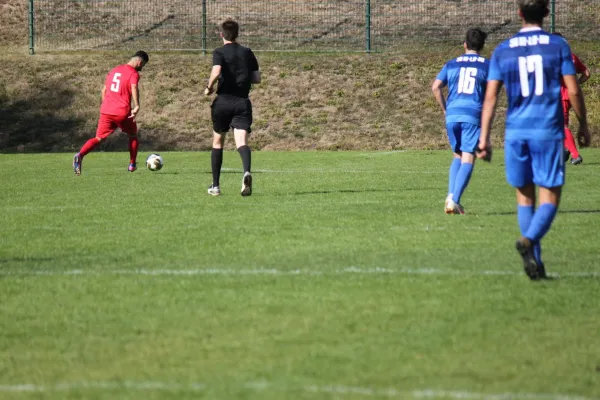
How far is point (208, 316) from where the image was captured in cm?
593

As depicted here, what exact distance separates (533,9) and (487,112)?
2.47 feet

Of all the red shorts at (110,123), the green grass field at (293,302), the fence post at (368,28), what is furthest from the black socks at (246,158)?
the fence post at (368,28)

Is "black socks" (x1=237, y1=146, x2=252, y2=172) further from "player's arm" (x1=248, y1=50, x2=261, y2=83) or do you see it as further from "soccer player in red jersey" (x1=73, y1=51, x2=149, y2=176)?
"soccer player in red jersey" (x1=73, y1=51, x2=149, y2=176)

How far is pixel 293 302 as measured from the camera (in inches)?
247

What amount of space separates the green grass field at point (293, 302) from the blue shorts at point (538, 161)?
65cm

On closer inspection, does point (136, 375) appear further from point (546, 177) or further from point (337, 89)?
point (337, 89)

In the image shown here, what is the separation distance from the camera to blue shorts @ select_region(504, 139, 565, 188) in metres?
7.10

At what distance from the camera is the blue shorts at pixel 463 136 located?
441 inches

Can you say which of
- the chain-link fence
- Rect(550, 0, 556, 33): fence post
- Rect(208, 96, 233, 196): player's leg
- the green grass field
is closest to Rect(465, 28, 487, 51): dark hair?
the green grass field

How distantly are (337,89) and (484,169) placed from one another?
13432mm

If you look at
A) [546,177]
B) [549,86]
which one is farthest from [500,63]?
[546,177]

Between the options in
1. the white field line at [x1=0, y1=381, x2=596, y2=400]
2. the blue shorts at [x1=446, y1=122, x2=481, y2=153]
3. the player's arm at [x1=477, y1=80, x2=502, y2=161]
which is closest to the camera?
the white field line at [x1=0, y1=381, x2=596, y2=400]

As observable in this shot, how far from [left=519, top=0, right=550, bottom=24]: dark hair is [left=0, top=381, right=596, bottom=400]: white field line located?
359 centimetres

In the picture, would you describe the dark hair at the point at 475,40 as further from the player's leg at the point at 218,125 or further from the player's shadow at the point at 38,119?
the player's shadow at the point at 38,119
